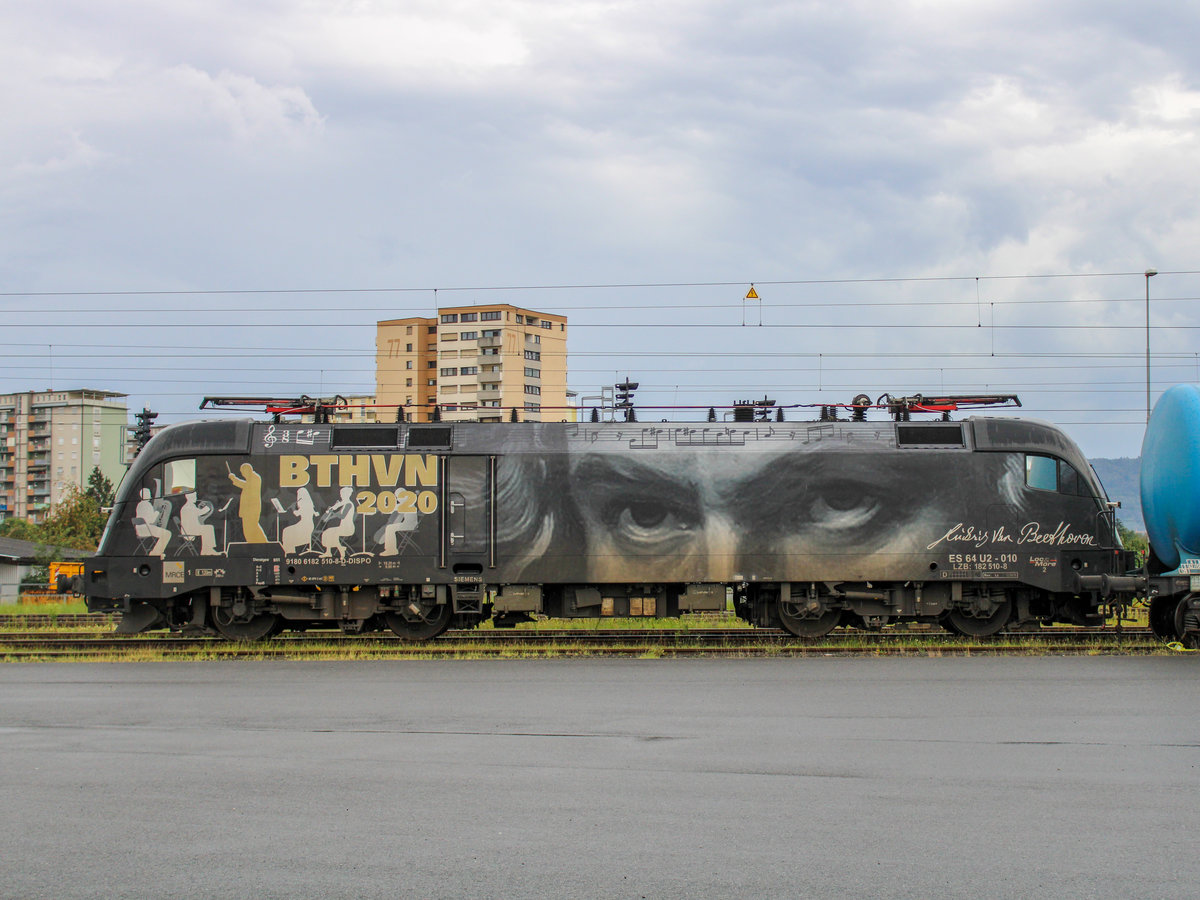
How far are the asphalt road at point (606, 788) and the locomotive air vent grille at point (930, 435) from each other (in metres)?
6.31

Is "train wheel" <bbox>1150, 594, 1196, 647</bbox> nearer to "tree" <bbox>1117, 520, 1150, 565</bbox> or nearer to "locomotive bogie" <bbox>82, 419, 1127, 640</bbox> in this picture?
"locomotive bogie" <bbox>82, 419, 1127, 640</bbox>

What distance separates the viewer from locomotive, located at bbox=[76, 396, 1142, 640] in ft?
63.2

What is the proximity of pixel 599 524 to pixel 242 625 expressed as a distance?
6812mm

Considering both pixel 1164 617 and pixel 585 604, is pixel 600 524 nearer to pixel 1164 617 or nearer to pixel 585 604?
pixel 585 604

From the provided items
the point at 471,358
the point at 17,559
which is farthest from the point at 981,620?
the point at 471,358

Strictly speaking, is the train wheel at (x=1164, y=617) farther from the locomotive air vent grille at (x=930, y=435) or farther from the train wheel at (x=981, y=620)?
the locomotive air vent grille at (x=930, y=435)

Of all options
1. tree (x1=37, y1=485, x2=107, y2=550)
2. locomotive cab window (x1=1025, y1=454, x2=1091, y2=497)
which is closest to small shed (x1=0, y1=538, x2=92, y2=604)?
tree (x1=37, y1=485, x2=107, y2=550)

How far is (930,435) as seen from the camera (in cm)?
1980

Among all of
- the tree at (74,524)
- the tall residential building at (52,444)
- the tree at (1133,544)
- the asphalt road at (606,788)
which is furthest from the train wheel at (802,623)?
the tall residential building at (52,444)

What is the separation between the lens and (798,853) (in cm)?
685

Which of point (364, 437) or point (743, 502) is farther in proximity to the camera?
point (364, 437)

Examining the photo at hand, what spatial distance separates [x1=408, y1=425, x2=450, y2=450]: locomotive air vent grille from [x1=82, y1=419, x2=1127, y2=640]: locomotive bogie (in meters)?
0.03

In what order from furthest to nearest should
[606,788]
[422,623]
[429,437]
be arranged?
1. [422,623]
2. [429,437]
3. [606,788]

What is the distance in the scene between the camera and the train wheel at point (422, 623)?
19.8 m
